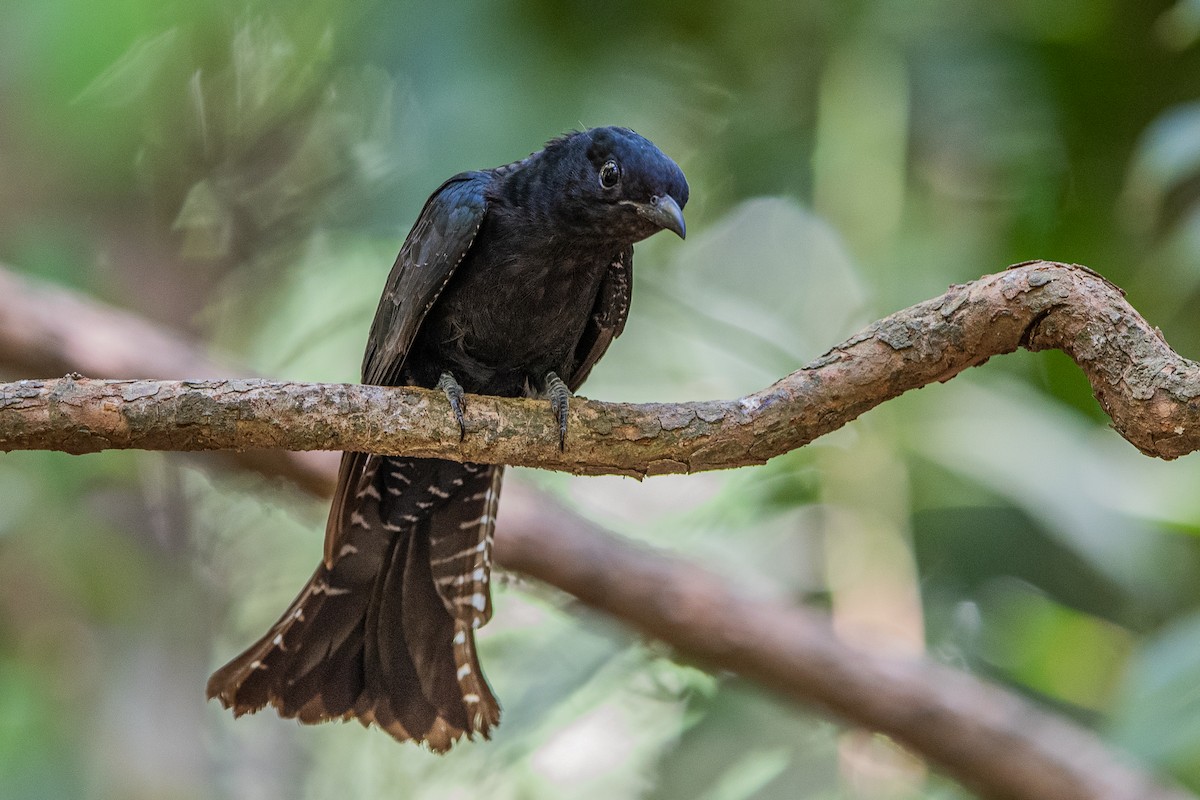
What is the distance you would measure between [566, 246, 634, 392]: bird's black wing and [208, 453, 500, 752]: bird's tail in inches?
19.3

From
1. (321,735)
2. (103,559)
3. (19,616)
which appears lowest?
(321,735)

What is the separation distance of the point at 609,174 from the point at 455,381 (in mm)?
759

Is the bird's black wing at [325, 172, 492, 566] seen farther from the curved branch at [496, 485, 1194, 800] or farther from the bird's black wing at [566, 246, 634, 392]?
the curved branch at [496, 485, 1194, 800]

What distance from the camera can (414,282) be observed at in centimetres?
342

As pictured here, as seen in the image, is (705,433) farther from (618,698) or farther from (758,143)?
(758,143)

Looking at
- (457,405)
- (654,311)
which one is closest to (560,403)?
(457,405)

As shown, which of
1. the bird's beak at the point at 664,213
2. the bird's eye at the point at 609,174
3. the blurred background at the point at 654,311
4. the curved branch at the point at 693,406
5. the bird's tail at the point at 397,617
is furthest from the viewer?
the blurred background at the point at 654,311

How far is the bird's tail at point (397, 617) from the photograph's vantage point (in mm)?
3525

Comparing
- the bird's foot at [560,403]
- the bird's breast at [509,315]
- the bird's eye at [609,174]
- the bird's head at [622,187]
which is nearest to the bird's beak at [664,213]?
the bird's head at [622,187]

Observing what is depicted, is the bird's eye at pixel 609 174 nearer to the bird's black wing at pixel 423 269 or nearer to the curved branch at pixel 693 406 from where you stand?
the bird's black wing at pixel 423 269

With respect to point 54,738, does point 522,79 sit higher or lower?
higher

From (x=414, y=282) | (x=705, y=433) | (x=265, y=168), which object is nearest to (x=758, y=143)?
(x=265, y=168)

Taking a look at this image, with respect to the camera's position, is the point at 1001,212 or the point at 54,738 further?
the point at 1001,212

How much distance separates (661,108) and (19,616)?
13.3ft
